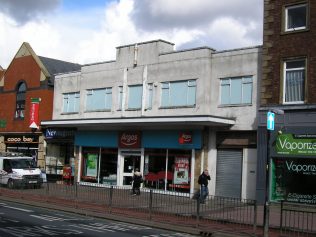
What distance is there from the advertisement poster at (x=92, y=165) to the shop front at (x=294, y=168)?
13630 millimetres

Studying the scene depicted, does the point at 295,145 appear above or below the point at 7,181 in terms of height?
above

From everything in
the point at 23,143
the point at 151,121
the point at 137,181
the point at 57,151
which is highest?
the point at 151,121

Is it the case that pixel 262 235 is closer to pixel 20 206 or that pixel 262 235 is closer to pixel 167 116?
pixel 20 206

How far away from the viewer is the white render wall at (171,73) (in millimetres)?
25750

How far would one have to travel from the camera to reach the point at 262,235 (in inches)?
580

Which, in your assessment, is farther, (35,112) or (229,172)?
(35,112)

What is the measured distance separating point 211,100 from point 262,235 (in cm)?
1325

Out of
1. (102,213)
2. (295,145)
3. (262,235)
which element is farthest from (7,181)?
(262,235)

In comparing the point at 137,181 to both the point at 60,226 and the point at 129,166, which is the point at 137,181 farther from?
the point at 60,226

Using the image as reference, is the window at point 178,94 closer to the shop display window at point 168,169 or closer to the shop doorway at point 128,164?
the shop display window at point 168,169

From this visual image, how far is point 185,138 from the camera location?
2753cm

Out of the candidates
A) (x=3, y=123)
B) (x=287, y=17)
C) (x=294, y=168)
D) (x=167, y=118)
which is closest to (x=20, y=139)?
(x=3, y=123)

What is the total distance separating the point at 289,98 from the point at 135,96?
418 inches

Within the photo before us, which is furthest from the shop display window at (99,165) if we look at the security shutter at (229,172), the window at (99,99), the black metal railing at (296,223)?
the black metal railing at (296,223)
